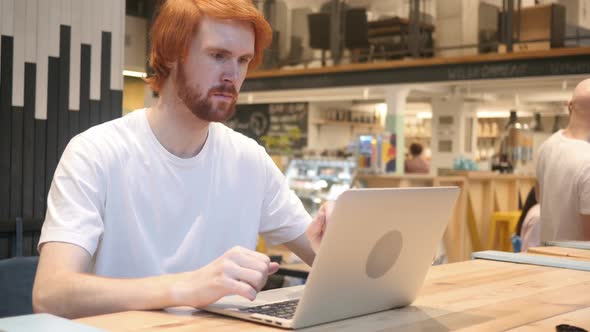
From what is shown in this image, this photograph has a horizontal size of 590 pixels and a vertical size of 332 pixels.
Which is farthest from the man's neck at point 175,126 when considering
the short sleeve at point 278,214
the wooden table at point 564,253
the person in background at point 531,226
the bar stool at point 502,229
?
the bar stool at point 502,229

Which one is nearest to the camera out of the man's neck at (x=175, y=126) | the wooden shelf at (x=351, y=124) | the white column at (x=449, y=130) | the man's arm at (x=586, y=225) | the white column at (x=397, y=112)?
the man's neck at (x=175, y=126)

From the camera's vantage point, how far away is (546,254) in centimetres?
221

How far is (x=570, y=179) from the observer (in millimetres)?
3359

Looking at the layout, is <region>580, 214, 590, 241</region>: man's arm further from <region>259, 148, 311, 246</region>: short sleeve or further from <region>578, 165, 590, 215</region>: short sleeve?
<region>259, 148, 311, 246</region>: short sleeve

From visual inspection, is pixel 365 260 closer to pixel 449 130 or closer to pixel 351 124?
pixel 449 130

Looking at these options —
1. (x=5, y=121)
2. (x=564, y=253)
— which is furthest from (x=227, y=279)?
(x=5, y=121)

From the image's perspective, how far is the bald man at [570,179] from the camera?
130 inches

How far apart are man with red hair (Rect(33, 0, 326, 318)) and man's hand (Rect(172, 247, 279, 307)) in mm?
206

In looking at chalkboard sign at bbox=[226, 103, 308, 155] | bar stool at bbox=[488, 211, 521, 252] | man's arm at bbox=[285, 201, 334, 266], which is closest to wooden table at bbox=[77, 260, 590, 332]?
man's arm at bbox=[285, 201, 334, 266]

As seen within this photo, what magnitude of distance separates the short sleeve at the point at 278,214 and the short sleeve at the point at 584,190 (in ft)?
5.97

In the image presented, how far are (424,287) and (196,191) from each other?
1.87ft

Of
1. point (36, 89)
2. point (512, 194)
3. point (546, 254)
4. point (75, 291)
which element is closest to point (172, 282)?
point (75, 291)

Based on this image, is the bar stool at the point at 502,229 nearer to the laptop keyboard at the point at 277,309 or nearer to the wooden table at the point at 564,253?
the wooden table at the point at 564,253

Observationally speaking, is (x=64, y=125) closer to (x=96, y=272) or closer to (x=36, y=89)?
(x=36, y=89)
